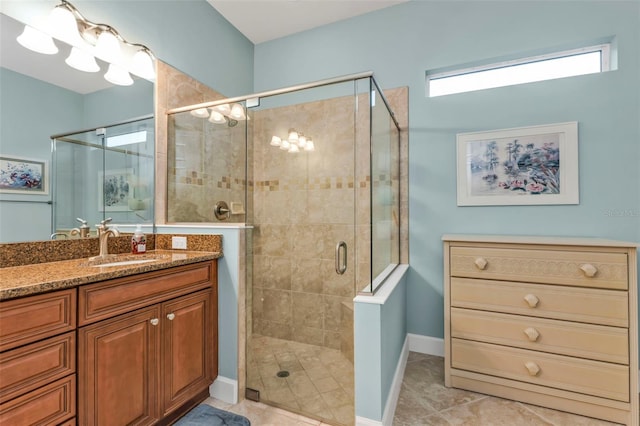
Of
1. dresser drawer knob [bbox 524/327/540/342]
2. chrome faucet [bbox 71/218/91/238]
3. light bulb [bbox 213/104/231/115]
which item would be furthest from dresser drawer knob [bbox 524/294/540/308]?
chrome faucet [bbox 71/218/91/238]

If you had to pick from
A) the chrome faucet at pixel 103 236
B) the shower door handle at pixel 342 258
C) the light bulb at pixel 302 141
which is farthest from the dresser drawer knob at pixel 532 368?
the chrome faucet at pixel 103 236

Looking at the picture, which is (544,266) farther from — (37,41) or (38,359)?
(37,41)

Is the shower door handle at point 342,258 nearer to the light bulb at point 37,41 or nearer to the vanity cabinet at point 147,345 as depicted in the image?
the vanity cabinet at point 147,345

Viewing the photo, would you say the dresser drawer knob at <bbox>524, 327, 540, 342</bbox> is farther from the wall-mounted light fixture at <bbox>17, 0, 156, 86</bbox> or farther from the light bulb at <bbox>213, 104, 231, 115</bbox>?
the wall-mounted light fixture at <bbox>17, 0, 156, 86</bbox>

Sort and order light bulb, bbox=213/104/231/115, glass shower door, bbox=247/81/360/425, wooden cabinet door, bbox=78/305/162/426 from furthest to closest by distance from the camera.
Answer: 1. light bulb, bbox=213/104/231/115
2. glass shower door, bbox=247/81/360/425
3. wooden cabinet door, bbox=78/305/162/426

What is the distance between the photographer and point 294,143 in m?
2.24

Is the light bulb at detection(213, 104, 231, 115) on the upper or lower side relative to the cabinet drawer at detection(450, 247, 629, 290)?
upper

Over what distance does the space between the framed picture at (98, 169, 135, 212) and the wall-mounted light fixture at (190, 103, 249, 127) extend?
2.25ft

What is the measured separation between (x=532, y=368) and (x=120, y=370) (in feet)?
7.34

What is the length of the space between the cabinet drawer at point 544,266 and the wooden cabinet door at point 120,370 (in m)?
1.84

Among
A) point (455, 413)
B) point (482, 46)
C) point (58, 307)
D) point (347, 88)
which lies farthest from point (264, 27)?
point (455, 413)

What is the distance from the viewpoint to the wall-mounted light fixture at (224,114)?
2.20 metres

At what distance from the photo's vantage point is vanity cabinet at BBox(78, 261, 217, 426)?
120 centimetres

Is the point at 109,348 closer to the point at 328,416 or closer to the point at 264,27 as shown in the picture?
the point at 328,416
